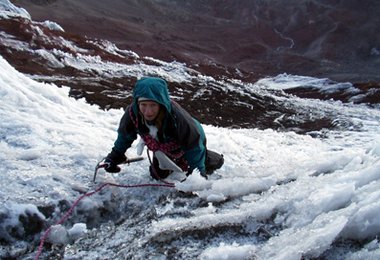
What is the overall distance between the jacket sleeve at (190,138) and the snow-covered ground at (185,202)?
189 mm

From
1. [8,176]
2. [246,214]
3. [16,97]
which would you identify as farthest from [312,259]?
[16,97]

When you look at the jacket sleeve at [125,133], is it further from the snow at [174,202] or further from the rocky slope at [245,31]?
the rocky slope at [245,31]

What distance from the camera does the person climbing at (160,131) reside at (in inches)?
156

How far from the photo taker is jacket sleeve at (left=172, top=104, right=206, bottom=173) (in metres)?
4.18

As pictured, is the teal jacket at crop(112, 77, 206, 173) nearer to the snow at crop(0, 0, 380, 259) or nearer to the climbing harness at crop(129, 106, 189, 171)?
the climbing harness at crop(129, 106, 189, 171)

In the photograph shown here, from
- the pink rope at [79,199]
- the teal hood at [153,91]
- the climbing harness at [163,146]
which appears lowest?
the pink rope at [79,199]

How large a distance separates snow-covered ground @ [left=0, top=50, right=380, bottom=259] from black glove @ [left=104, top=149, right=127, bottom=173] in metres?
0.13

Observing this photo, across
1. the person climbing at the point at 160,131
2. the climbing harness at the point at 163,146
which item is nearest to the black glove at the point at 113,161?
the person climbing at the point at 160,131

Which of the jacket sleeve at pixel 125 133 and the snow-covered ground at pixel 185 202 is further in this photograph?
the jacket sleeve at pixel 125 133

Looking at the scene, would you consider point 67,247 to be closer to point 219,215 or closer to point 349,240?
point 219,215

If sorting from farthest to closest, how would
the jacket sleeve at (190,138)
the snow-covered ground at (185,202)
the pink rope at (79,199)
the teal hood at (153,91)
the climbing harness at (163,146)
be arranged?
the climbing harness at (163,146) → the jacket sleeve at (190,138) → the teal hood at (153,91) → the pink rope at (79,199) → the snow-covered ground at (185,202)

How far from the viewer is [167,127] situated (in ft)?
14.0

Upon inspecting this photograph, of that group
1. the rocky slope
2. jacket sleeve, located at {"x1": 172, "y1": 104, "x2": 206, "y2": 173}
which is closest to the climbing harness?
jacket sleeve, located at {"x1": 172, "y1": 104, "x2": 206, "y2": 173}

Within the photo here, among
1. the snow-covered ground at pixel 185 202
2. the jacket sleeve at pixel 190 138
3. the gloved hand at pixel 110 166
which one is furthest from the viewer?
the gloved hand at pixel 110 166
